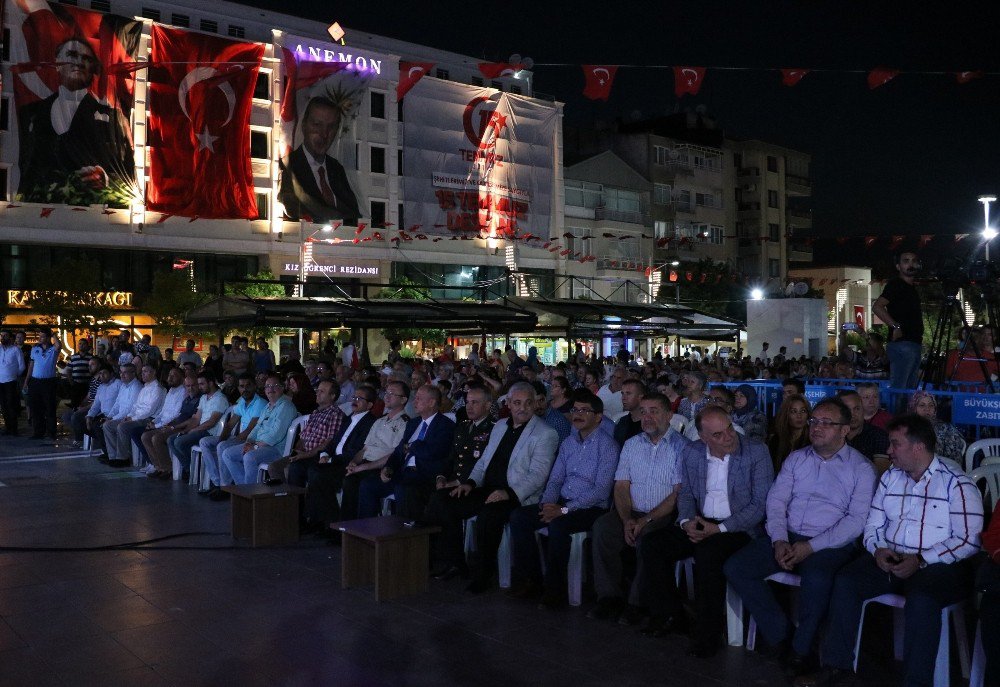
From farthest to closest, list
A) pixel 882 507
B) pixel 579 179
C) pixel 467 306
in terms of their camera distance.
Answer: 1. pixel 579 179
2. pixel 467 306
3. pixel 882 507

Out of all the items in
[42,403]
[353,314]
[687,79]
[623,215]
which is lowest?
[42,403]

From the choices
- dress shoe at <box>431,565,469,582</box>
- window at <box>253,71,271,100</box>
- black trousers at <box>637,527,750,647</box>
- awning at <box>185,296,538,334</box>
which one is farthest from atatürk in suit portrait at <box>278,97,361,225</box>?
black trousers at <box>637,527,750,647</box>

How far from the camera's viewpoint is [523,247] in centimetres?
4684

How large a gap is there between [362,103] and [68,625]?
125 ft

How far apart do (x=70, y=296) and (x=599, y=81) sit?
23185 mm

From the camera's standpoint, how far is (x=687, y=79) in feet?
51.8

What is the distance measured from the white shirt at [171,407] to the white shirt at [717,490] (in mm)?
8875

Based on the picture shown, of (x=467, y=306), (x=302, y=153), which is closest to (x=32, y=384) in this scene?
(x=467, y=306)

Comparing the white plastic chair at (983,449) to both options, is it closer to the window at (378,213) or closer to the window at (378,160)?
the window at (378,213)

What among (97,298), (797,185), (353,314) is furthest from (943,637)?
(797,185)

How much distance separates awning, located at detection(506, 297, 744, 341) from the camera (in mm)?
24234

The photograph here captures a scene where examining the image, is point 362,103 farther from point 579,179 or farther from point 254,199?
point 579,179

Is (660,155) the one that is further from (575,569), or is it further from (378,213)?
(575,569)

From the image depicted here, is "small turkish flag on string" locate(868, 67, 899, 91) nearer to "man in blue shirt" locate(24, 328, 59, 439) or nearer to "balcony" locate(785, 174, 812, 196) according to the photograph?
"man in blue shirt" locate(24, 328, 59, 439)
